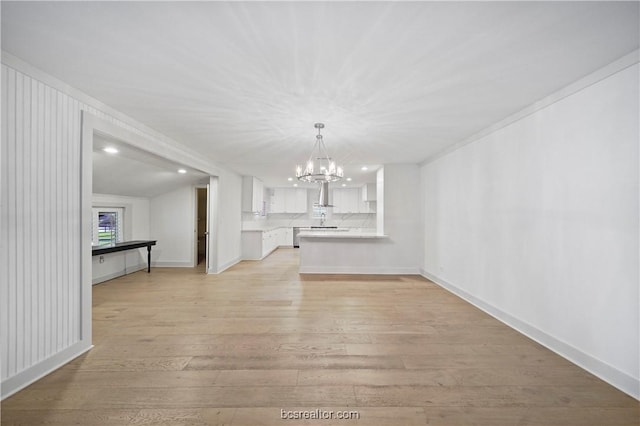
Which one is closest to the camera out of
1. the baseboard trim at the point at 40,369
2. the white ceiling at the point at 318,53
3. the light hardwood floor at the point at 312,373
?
the white ceiling at the point at 318,53

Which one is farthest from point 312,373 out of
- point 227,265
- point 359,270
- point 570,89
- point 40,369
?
point 227,265

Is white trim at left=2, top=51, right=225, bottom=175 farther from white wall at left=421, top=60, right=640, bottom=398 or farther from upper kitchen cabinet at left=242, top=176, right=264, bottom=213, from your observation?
white wall at left=421, top=60, right=640, bottom=398

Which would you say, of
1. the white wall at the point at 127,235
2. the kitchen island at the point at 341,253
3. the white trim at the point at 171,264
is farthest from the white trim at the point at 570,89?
the white wall at the point at 127,235

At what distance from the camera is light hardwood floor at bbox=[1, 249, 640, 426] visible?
5.46 feet

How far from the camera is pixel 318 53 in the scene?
1771mm

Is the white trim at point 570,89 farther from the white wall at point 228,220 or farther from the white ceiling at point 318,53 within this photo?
the white wall at point 228,220

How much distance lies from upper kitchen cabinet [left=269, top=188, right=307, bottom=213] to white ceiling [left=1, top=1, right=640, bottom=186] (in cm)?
673

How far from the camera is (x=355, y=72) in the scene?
2.00 metres

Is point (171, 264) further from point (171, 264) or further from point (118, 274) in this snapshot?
point (118, 274)

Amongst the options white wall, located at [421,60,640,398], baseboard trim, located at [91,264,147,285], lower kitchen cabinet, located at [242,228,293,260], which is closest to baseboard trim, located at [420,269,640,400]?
white wall, located at [421,60,640,398]

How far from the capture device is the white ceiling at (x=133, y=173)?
3.51 m

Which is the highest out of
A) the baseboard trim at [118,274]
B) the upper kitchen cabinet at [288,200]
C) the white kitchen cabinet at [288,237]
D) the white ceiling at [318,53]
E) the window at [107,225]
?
the white ceiling at [318,53]

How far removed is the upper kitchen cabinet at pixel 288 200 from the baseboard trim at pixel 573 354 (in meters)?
7.04

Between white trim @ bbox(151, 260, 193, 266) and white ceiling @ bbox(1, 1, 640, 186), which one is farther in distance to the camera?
white trim @ bbox(151, 260, 193, 266)
